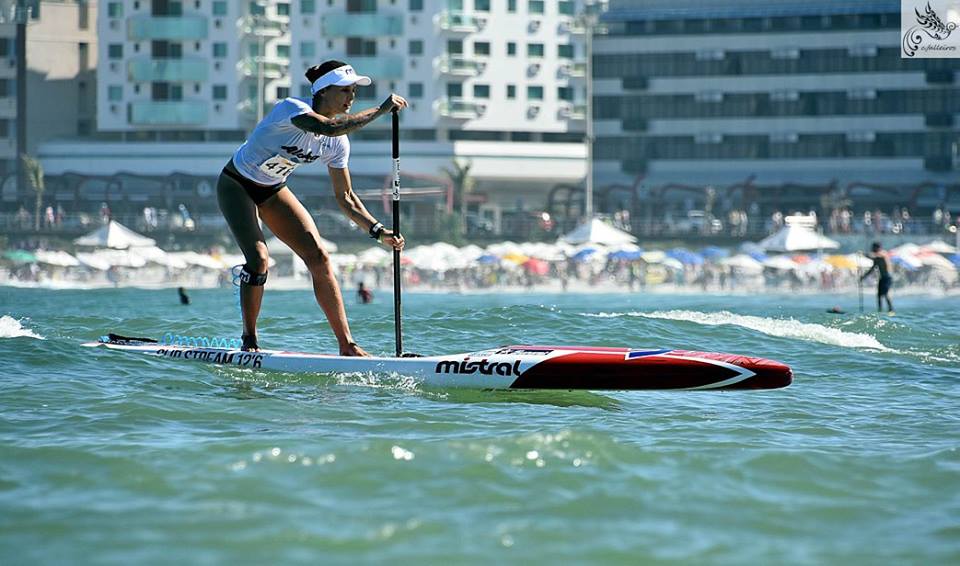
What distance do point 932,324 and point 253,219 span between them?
43.8 feet

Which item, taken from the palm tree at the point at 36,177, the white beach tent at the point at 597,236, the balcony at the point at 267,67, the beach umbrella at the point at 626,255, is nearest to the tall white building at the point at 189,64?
the balcony at the point at 267,67

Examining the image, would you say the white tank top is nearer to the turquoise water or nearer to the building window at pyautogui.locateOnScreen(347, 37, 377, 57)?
the turquoise water

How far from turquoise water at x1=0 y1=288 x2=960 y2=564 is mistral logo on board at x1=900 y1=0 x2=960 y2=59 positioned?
34703mm

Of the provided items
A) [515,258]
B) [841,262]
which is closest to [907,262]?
[841,262]

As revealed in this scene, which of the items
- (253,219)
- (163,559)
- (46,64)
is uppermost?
(46,64)

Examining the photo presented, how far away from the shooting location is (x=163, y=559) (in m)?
6.11

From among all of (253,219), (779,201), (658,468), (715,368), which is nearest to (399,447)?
(658,468)

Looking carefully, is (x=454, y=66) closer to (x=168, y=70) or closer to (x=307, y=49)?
(x=307, y=49)

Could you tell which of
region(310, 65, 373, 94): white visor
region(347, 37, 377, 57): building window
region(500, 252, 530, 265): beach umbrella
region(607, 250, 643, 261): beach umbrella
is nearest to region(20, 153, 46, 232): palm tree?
region(347, 37, 377, 57): building window

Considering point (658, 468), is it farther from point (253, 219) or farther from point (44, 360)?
point (44, 360)

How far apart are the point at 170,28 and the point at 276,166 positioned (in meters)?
74.2

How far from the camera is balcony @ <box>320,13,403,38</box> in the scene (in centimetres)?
8075

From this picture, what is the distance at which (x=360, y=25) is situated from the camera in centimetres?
8100

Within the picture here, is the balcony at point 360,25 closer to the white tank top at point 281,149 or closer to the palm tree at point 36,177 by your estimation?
the palm tree at point 36,177
